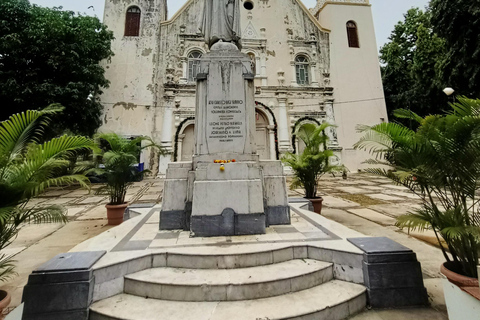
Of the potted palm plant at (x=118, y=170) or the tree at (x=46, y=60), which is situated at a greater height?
the tree at (x=46, y=60)

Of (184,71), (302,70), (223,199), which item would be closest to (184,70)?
(184,71)

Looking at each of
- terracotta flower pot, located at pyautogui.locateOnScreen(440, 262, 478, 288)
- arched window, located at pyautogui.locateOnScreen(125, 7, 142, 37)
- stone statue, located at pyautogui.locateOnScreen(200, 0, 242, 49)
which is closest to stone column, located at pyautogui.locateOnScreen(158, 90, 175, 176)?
arched window, located at pyautogui.locateOnScreen(125, 7, 142, 37)

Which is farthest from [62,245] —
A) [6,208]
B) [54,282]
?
[6,208]

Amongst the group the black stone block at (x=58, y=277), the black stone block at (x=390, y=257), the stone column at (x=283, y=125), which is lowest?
the black stone block at (x=58, y=277)

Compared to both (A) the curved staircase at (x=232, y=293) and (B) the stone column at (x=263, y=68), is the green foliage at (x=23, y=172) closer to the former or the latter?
(A) the curved staircase at (x=232, y=293)

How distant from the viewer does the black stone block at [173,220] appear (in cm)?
346

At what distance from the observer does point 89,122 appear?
1200 cm

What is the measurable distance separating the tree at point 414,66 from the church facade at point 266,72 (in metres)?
2.42

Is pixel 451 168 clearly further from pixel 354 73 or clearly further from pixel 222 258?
pixel 354 73

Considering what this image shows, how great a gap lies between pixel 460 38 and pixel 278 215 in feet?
38.8

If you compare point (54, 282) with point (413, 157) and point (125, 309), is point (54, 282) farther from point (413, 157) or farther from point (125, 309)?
point (413, 157)

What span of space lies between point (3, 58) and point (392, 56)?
23.1 metres

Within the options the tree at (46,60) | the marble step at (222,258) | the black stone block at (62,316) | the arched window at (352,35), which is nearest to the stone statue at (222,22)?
the marble step at (222,258)

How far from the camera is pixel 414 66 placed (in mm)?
13523
